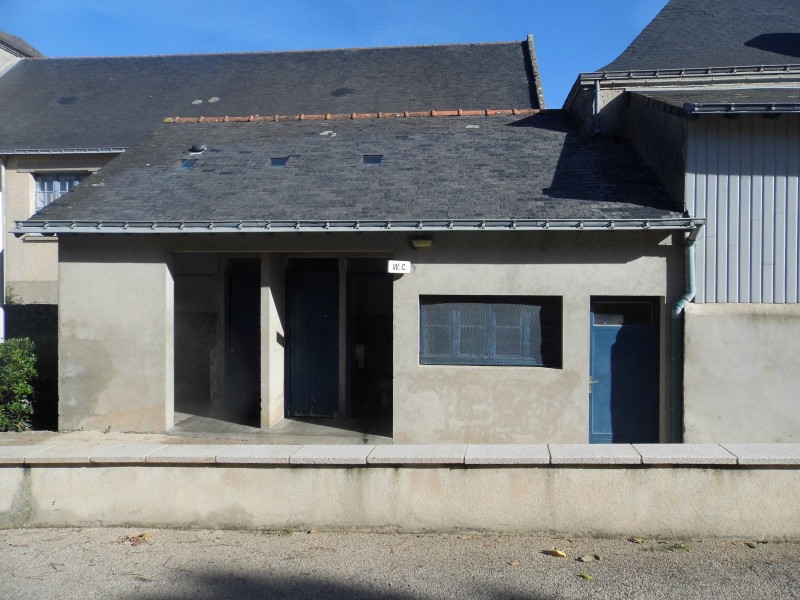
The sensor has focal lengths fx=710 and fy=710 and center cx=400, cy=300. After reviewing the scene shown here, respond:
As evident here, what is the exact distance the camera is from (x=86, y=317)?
10.1 metres

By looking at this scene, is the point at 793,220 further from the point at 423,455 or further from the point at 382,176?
the point at 423,455

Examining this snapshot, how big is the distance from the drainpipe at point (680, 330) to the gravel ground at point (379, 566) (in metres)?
3.96

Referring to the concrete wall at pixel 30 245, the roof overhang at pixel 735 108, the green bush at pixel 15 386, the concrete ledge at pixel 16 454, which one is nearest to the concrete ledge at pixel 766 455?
the roof overhang at pixel 735 108

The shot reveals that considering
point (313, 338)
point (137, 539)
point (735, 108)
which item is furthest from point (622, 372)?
point (137, 539)

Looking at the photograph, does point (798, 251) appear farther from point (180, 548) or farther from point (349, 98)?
point (349, 98)

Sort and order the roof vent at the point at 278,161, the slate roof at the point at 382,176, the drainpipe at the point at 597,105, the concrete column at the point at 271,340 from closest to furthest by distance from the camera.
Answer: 1. the slate roof at the point at 382,176
2. the concrete column at the point at 271,340
3. the roof vent at the point at 278,161
4. the drainpipe at the point at 597,105

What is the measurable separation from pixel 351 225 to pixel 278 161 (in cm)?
330

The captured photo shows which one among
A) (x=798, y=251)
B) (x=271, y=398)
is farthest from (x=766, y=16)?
(x=271, y=398)

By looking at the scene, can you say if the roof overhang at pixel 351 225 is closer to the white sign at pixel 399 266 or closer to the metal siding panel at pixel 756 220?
the white sign at pixel 399 266

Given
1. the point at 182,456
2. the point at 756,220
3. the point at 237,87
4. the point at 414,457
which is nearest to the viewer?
the point at 414,457

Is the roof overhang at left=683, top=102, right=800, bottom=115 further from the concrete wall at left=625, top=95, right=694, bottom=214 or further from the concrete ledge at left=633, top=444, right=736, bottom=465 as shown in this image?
the concrete ledge at left=633, top=444, right=736, bottom=465

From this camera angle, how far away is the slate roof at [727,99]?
837 cm

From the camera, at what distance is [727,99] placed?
9.59m


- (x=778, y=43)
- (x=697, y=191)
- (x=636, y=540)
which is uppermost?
(x=778, y=43)
